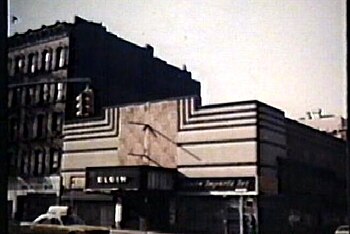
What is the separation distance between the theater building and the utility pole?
0.75 meters

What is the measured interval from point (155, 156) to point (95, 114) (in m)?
0.46

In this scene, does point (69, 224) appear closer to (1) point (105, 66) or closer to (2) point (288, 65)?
(1) point (105, 66)

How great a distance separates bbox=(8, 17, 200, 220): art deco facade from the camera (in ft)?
12.4

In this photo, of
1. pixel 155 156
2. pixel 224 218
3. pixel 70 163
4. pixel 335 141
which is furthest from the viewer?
pixel 70 163

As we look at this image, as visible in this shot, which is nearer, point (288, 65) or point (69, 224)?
point (288, 65)

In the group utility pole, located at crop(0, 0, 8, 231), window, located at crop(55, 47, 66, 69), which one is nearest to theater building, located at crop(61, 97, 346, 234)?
window, located at crop(55, 47, 66, 69)

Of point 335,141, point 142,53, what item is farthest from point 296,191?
point 142,53

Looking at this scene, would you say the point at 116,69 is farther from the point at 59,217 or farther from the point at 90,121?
the point at 59,217

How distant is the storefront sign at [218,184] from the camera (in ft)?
10.5

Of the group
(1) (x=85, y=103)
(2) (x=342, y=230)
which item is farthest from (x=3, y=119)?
(2) (x=342, y=230)

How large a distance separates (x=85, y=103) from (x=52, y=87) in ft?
0.90

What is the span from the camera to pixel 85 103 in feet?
12.4

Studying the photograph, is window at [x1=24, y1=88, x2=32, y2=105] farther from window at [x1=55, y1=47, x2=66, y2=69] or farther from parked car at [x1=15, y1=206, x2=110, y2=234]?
parked car at [x1=15, y1=206, x2=110, y2=234]

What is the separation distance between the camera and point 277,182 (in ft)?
10.00
